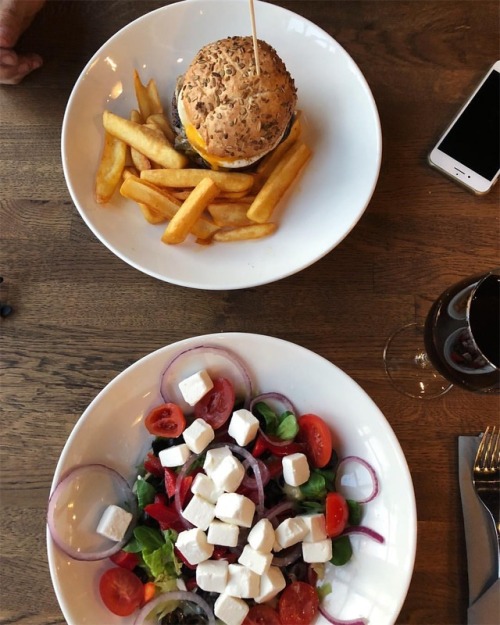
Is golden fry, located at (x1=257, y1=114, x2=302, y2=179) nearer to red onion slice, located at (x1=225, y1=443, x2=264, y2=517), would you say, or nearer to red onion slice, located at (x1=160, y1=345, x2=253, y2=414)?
red onion slice, located at (x1=160, y1=345, x2=253, y2=414)

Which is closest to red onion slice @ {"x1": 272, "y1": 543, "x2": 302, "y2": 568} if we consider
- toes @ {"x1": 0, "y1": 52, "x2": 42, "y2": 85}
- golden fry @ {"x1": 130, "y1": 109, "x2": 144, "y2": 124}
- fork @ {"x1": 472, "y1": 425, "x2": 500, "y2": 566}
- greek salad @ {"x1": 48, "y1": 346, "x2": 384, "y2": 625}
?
greek salad @ {"x1": 48, "y1": 346, "x2": 384, "y2": 625}

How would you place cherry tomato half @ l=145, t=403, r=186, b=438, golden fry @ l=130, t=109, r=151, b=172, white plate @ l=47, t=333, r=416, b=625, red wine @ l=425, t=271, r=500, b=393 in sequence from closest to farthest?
red wine @ l=425, t=271, r=500, b=393
white plate @ l=47, t=333, r=416, b=625
cherry tomato half @ l=145, t=403, r=186, b=438
golden fry @ l=130, t=109, r=151, b=172

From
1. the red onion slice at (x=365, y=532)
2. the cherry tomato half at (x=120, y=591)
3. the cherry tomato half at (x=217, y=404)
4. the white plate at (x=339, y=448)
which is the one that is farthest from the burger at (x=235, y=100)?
the cherry tomato half at (x=120, y=591)

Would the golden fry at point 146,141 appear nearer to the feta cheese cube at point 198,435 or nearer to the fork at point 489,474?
the feta cheese cube at point 198,435

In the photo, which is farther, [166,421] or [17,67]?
[17,67]

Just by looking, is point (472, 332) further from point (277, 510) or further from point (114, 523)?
point (114, 523)

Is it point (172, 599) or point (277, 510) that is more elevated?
point (277, 510)

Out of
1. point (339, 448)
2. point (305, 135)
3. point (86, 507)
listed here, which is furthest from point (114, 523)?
point (305, 135)

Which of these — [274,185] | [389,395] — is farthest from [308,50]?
[389,395]
